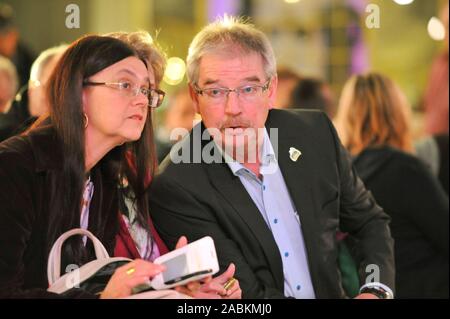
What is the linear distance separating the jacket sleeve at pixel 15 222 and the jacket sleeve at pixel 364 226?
111 cm

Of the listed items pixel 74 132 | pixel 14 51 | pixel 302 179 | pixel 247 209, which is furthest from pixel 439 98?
pixel 14 51

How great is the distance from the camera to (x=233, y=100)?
265cm

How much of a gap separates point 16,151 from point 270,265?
0.93 meters

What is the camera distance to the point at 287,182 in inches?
108

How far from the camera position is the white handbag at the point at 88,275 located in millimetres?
2148

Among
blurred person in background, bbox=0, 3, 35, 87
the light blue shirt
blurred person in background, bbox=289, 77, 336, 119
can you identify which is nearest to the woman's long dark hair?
the light blue shirt

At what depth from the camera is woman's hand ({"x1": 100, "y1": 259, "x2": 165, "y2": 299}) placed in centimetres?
210

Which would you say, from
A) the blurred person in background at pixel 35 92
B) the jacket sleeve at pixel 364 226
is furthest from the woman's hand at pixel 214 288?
the blurred person in background at pixel 35 92

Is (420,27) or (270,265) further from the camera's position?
(420,27)

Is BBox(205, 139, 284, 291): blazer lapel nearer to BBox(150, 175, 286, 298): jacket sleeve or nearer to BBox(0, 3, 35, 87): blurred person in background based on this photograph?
BBox(150, 175, 286, 298): jacket sleeve

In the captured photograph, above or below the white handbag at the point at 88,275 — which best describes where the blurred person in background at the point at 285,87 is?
above

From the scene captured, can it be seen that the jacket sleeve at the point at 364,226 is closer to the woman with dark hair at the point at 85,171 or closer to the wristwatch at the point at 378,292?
the wristwatch at the point at 378,292
